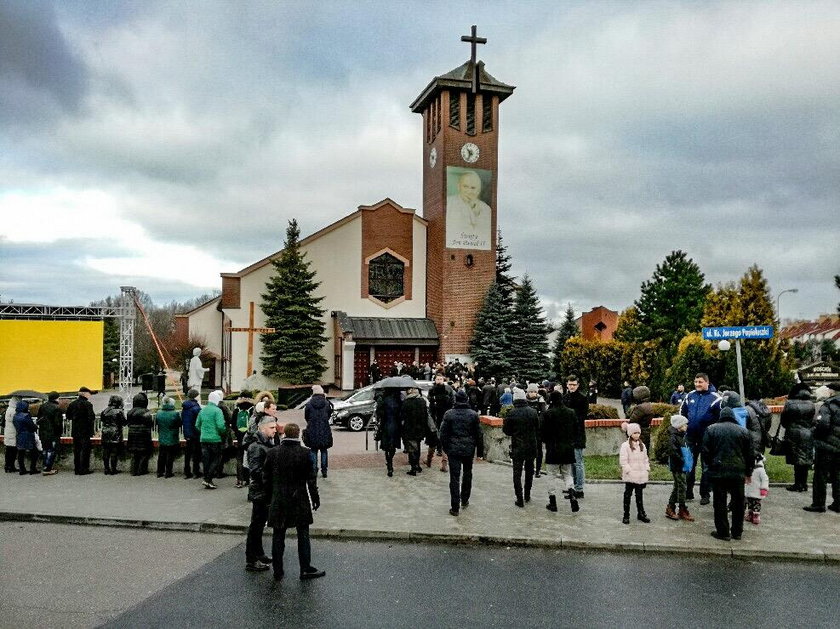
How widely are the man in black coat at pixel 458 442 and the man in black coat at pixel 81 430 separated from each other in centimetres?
760

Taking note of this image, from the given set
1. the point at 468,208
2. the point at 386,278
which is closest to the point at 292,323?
the point at 386,278

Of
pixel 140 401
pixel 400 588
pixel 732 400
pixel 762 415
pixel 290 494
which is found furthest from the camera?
pixel 140 401

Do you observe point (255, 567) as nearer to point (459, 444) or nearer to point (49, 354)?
point (459, 444)

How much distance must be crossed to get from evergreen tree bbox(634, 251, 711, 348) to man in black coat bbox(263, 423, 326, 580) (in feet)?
113

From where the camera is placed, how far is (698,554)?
7910 mm

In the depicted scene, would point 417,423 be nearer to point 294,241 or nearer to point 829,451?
point 829,451

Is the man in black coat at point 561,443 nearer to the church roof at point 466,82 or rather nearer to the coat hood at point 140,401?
the coat hood at point 140,401

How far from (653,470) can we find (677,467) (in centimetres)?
380

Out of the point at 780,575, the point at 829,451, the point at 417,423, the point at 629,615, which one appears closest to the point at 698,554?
the point at 780,575

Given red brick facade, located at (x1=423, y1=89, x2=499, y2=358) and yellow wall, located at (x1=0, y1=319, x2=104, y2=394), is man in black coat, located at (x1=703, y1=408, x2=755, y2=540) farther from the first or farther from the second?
red brick facade, located at (x1=423, y1=89, x2=499, y2=358)

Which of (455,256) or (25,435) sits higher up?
(455,256)

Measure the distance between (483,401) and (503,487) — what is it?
6568 millimetres

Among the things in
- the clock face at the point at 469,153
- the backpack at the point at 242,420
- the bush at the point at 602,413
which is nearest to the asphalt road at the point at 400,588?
the backpack at the point at 242,420

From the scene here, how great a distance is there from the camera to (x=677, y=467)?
9.05m
